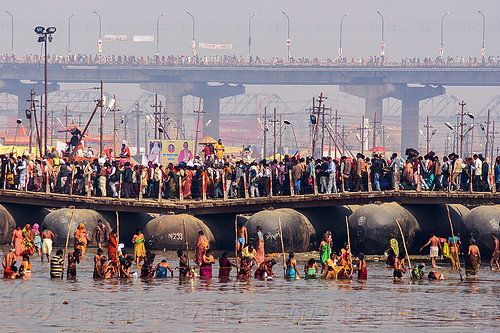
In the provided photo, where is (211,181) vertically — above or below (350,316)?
above

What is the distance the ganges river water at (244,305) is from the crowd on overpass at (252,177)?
9847 mm

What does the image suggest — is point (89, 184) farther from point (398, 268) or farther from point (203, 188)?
point (398, 268)

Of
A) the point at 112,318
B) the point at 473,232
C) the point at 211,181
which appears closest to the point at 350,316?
the point at 112,318

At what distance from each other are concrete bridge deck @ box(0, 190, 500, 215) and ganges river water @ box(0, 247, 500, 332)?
956 cm

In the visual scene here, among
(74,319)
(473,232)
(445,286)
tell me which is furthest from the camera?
(473,232)

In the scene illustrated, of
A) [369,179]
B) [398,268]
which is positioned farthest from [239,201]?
[398,268]

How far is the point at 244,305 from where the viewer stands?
1069 inches

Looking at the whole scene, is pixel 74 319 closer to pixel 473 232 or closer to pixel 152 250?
pixel 152 250

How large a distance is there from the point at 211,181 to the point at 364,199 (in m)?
6.91

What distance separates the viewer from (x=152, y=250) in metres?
44.2

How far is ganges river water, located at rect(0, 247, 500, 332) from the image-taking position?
78.1 ft

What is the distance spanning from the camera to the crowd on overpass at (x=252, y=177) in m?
44.3

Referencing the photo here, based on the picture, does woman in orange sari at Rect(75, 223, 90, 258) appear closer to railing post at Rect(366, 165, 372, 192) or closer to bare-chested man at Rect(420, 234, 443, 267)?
railing post at Rect(366, 165, 372, 192)

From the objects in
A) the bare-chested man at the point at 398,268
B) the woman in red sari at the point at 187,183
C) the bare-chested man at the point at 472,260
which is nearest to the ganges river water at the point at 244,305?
the bare-chested man at the point at 472,260
